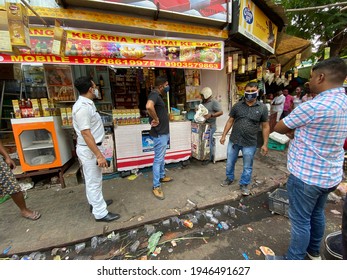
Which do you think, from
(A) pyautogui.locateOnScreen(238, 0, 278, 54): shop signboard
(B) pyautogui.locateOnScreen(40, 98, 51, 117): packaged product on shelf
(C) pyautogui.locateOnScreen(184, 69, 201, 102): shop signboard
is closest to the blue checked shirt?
(A) pyautogui.locateOnScreen(238, 0, 278, 54): shop signboard

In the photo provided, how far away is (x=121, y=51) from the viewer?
311cm

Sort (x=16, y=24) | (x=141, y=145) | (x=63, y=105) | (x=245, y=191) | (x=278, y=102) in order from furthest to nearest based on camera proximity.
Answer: (x=278, y=102)
(x=141, y=145)
(x=63, y=105)
(x=245, y=191)
(x=16, y=24)

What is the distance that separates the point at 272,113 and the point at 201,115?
4807 millimetres

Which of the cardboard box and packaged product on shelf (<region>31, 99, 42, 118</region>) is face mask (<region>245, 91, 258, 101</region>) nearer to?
the cardboard box

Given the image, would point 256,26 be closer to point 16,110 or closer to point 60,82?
point 60,82

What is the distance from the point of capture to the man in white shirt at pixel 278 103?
24.5ft

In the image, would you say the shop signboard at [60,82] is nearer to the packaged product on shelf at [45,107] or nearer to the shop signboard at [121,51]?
the packaged product on shelf at [45,107]

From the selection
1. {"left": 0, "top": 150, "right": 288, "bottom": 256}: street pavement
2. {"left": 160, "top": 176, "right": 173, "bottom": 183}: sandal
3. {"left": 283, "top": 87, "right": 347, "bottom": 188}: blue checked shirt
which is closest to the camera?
{"left": 283, "top": 87, "right": 347, "bottom": 188}: blue checked shirt

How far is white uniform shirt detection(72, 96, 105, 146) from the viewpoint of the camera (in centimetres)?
217

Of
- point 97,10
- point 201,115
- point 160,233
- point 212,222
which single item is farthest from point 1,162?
point 201,115

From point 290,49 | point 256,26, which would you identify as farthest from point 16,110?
→ point 290,49

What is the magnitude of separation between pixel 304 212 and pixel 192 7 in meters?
3.83

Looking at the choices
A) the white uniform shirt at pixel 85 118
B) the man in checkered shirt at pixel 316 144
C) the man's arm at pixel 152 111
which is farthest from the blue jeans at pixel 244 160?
the white uniform shirt at pixel 85 118

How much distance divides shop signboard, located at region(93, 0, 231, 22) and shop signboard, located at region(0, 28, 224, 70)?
46 cm
